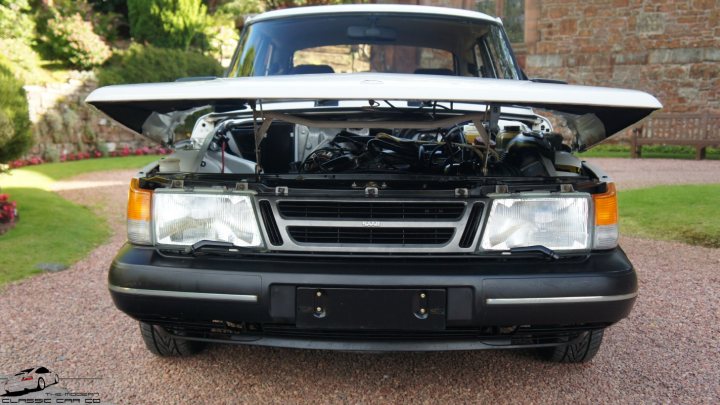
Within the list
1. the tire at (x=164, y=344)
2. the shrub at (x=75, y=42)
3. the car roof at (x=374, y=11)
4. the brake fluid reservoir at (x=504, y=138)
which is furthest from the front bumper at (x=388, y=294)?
the shrub at (x=75, y=42)

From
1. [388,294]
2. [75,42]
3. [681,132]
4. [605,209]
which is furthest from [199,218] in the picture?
[75,42]

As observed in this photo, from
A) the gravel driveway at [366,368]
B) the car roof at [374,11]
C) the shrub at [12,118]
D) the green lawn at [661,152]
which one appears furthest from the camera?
the green lawn at [661,152]

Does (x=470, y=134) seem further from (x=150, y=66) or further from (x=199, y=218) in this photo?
(x=150, y=66)

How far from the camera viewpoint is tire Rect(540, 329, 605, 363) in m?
2.54

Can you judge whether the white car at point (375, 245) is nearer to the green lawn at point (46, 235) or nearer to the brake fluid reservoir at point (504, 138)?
the brake fluid reservoir at point (504, 138)

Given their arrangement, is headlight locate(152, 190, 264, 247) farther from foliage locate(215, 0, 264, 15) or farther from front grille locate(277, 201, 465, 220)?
foliage locate(215, 0, 264, 15)

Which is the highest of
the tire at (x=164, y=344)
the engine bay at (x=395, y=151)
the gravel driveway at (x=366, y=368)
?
the engine bay at (x=395, y=151)

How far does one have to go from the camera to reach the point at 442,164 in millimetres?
2814

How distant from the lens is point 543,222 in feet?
7.00

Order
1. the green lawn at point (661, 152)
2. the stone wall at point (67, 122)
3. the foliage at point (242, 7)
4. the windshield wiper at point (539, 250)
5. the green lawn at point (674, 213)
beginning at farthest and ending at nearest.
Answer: the foliage at point (242, 7)
the green lawn at point (661, 152)
the stone wall at point (67, 122)
the green lawn at point (674, 213)
the windshield wiper at point (539, 250)

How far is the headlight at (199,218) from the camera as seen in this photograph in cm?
214

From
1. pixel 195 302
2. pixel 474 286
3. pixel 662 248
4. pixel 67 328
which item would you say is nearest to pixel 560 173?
pixel 474 286

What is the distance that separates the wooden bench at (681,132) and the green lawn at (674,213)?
5.75 m

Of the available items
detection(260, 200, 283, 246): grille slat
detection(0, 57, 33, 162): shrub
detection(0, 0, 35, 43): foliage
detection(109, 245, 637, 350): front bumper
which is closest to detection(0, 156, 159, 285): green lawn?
detection(0, 57, 33, 162): shrub
